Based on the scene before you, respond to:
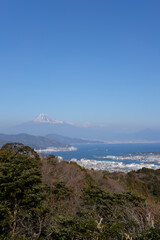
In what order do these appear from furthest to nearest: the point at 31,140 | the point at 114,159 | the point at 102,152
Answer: the point at 102,152 < the point at 31,140 < the point at 114,159

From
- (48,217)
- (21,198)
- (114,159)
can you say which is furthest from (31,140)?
(21,198)

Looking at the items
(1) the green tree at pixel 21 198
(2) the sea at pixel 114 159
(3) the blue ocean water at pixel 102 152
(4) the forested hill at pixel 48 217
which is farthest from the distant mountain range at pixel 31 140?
(1) the green tree at pixel 21 198

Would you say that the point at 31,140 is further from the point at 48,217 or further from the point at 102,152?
the point at 48,217

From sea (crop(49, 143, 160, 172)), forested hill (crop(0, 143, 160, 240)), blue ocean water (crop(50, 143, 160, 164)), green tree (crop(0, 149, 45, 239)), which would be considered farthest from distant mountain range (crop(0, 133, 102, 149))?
green tree (crop(0, 149, 45, 239))

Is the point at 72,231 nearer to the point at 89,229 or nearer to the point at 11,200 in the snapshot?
the point at 89,229

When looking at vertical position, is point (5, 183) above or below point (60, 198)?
above

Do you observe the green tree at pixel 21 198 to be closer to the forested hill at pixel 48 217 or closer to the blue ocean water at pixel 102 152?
the forested hill at pixel 48 217

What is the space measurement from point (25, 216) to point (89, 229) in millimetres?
1778

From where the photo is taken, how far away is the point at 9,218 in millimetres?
4961

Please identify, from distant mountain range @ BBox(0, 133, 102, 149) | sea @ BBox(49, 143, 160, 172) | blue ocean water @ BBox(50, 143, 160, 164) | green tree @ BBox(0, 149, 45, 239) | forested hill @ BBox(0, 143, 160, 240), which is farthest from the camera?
blue ocean water @ BBox(50, 143, 160, 164)

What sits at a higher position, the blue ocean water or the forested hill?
the forested hill

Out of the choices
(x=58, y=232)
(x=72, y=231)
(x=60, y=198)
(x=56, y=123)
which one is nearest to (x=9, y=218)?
(x=58, y=232)

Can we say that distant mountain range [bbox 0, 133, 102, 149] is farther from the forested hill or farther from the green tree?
the green tree

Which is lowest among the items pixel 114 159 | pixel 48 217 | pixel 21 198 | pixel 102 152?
pixel 102 152
